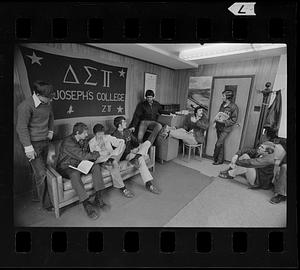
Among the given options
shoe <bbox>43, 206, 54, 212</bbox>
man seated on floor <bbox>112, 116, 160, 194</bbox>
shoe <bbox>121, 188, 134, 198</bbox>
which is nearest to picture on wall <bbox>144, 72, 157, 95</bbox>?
man seated on floor <bbox>112, 116, 160, 194</bbox>

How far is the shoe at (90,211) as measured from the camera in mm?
860

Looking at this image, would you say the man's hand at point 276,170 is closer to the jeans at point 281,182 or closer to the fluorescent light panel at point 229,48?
the jeans at point 281,182

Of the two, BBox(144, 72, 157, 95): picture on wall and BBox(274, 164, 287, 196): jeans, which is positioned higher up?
BBox(144, 72, 157, 95): picture on wall

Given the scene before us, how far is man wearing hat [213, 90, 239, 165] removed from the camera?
35.7 inches

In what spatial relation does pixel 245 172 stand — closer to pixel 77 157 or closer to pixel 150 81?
pixel 150 81

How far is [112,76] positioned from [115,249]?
0.94 metres

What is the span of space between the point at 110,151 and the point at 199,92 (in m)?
0.62

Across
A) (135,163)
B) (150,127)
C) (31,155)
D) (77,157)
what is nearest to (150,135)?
(150,127)

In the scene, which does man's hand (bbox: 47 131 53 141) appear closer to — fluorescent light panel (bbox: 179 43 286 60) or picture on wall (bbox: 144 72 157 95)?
picture on wall (bbox: 144 72 157 95)

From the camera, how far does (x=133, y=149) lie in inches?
35.5

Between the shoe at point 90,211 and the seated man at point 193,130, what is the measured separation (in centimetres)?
56

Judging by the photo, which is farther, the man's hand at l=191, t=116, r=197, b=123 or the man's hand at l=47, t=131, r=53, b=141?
the man's hand at l=191, t=116, r=197, b=123
